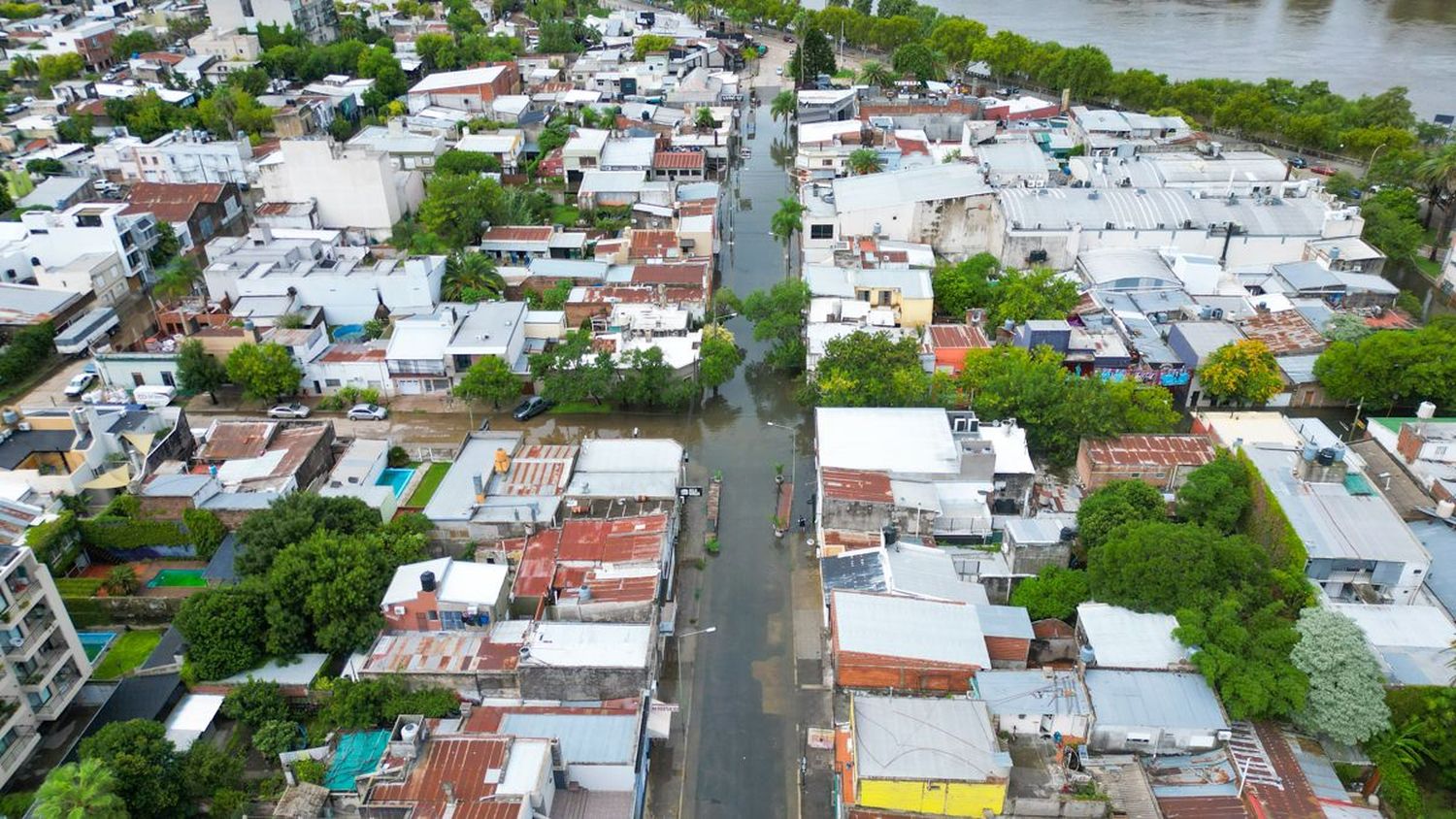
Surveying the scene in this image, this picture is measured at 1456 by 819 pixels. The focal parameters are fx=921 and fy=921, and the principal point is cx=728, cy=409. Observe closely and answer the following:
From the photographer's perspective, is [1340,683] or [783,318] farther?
[783,318]

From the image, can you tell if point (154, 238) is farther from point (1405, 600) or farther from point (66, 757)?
point (1405, 600)

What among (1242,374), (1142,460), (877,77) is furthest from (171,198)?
(1242,374)

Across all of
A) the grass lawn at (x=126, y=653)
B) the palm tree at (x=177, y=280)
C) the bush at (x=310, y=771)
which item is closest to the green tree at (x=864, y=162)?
the palm tree at (x=177, y=280)

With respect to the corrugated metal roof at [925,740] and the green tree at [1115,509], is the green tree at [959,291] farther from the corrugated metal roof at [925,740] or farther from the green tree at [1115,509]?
the corrugated metal roof at [925,740]

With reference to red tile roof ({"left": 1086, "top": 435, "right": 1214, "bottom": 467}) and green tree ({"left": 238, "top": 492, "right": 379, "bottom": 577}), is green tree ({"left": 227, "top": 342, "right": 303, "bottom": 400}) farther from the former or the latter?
red tile roof ({"left": 1086, "top": 435, "right": 1214, "bottom": 467})

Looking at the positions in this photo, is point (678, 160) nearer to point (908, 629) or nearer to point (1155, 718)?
point (908, 629)

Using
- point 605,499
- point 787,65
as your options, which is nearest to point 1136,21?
point 787,65

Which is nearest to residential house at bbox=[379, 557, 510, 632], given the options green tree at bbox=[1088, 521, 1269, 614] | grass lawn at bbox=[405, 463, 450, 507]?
grass lawn at bbox=[405, 463, 450, 507]

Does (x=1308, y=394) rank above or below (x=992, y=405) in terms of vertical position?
below
